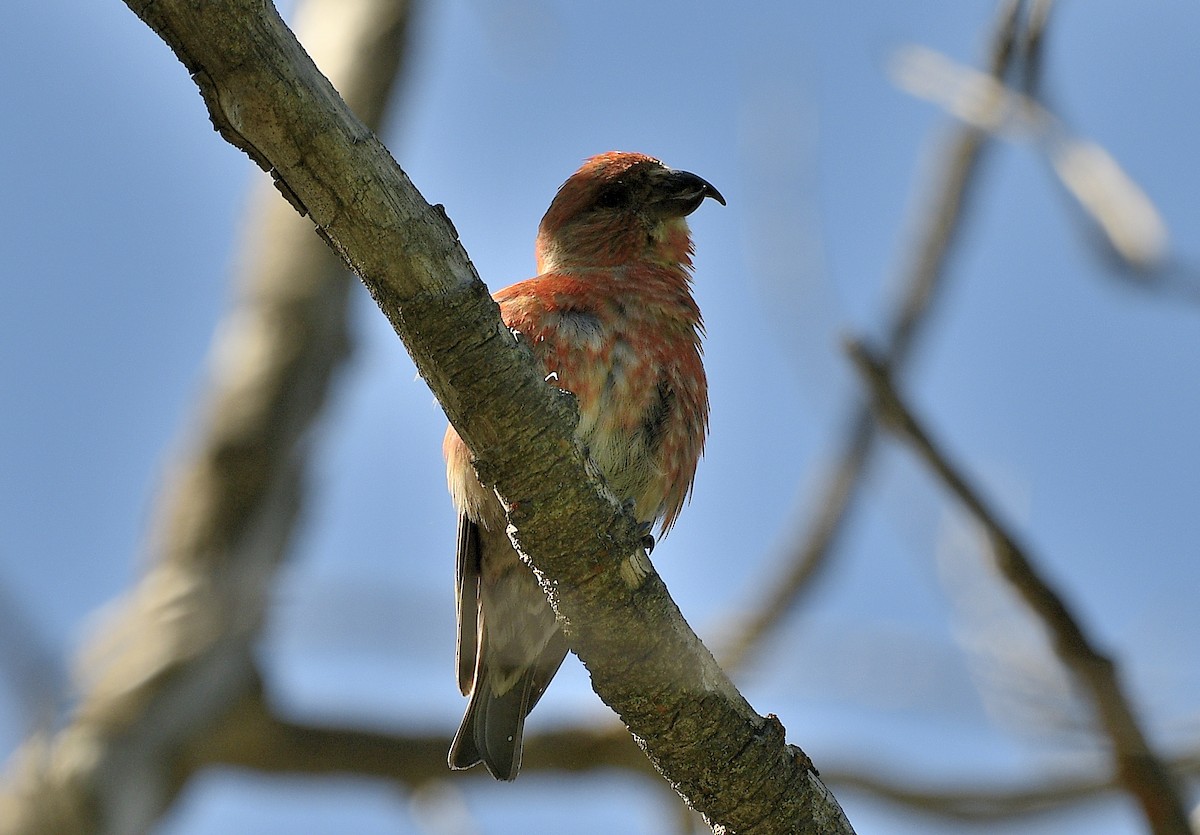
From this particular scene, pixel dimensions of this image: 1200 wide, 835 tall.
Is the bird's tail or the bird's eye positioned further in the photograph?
the bird's eye

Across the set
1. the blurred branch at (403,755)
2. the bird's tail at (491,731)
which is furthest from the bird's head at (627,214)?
the blurred branch at (403,755)

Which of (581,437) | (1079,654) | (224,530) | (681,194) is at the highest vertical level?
(681,194)

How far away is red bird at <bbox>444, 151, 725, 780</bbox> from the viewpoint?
451cm

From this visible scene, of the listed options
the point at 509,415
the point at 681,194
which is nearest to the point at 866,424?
the point at 681,194

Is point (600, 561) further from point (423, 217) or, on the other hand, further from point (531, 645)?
point (531, 645)

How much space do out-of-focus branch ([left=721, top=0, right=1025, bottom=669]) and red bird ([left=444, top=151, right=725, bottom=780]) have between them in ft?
3.85

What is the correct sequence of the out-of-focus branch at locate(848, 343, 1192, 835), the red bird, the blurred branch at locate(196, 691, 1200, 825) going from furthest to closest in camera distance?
1. the blurred branch at locate(196, 691, 1200, 825)
2. the red bird
3. the out-of-focus branch at locate(848, 343, 1192, 835)

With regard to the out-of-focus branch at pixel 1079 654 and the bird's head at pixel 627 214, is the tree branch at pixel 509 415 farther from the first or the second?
the bird's head at pixel 627 214

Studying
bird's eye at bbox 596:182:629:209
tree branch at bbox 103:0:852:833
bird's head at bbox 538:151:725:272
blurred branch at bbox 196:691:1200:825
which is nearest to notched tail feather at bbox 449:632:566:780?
tree branch at bbox 103:0:852:833

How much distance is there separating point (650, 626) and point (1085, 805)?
3.26 m

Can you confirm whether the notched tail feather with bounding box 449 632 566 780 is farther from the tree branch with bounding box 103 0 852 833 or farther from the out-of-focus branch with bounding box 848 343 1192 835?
the out-of-focus branch with bounding box 848 343 1192 835

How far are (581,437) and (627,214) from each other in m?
1.33

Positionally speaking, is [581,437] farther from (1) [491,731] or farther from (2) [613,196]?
(2) [613,196]

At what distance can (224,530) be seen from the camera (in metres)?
7.45
